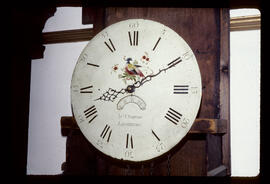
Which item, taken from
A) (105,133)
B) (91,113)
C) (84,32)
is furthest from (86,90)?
(84,32)

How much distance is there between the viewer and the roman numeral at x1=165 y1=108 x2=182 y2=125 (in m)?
1.21

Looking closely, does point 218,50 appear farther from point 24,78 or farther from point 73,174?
point 24,78

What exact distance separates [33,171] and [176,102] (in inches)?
44.6

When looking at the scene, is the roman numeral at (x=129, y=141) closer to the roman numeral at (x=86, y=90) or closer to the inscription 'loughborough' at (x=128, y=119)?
the inscription 'loughborough' at (x=128, y=119)

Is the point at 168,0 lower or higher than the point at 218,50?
higher

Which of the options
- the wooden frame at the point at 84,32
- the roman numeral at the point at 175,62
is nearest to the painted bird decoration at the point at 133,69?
the roman numeral at the point at 175,62

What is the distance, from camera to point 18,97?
5.96 feet

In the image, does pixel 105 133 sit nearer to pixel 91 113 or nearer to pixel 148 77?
pixel 91 113

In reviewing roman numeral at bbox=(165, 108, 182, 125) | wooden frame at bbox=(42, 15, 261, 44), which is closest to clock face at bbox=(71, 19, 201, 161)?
roman numeral at bbox=(165, 108, 182, 125)

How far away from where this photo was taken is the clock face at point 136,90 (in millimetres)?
1207

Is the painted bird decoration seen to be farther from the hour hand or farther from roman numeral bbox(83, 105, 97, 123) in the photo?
roman numeral bbox(83, 105, 97, 123)

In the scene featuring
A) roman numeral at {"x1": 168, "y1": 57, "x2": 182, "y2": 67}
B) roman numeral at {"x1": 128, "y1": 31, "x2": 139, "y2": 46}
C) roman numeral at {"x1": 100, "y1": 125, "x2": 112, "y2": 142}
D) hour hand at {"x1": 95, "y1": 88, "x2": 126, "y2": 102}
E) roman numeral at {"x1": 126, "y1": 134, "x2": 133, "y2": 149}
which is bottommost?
→ roman numeral at {"x1": 126, "y1": 134, "x2": 133, "y2": 149}

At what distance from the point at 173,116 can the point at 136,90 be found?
0.20 m
